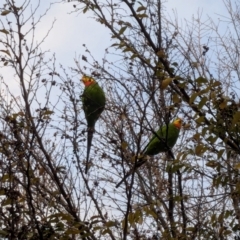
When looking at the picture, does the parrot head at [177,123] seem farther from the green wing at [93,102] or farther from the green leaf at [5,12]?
the green leaf at [5,12]

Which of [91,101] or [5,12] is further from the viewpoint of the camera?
[91,101]

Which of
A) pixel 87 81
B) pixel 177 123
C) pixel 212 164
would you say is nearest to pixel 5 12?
pixel 87 81

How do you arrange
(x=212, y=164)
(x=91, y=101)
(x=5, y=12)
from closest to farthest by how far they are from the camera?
(x=212, y=164) < (x=5, y=12) < (x=91, y=101)

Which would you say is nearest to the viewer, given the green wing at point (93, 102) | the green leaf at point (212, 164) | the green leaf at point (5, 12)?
the green leaf at point (212, 164)

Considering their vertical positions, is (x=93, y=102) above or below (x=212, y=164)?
above

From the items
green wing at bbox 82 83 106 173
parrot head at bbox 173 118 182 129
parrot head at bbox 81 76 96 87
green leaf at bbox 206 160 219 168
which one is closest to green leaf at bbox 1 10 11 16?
green wing at bbox 82 83 106 173

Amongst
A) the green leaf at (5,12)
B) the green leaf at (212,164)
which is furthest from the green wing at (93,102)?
the green leaf at (212,164)

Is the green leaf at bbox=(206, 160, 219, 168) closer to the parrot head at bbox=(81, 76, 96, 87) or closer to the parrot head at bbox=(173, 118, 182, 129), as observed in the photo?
the parrot head at bbox=(173, 118, 182, 129)

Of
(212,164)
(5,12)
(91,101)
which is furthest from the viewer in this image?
(91,101)

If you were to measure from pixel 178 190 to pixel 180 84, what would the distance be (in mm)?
1898

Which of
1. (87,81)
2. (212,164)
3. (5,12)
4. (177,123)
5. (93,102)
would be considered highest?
(87,81)

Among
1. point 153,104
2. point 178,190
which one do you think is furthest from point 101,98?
point 178,190

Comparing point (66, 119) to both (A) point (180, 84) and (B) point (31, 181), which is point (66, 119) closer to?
(B) point (31, 181)

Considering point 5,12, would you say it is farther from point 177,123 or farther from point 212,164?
point 177,123
